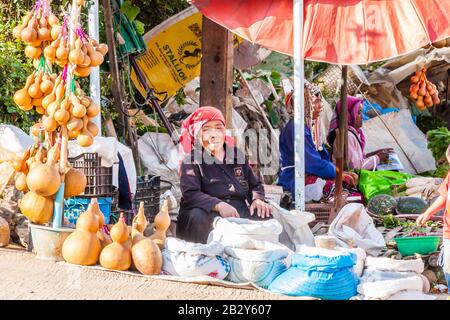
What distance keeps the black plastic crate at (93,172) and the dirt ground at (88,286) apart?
81cm

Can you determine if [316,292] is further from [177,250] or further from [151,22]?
[151,22]

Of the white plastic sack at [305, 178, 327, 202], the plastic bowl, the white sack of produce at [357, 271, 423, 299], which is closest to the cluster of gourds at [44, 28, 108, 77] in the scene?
the white sack of produce at [357, 271, 423, 299]

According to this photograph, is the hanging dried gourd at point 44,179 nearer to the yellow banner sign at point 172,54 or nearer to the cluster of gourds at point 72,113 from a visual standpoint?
the cluster of gourds at point 72,113

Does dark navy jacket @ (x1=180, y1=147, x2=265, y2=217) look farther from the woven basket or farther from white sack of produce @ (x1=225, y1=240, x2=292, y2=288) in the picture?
the woven basket

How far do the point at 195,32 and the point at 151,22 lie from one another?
3.47 feet

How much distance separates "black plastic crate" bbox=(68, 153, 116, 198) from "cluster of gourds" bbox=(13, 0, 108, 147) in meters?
0.45

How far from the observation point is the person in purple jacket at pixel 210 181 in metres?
5.77

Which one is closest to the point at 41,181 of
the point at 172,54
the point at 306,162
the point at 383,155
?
the point at 306,162

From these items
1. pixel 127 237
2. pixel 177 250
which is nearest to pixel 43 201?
pixel 127 237

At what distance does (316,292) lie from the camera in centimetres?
462

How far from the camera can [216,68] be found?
7789 millimetres

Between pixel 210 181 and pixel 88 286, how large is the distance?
1.59 meters

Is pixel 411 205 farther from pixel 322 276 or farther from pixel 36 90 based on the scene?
pixel 36 90

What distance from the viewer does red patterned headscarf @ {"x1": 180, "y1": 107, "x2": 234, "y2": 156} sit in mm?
5949
